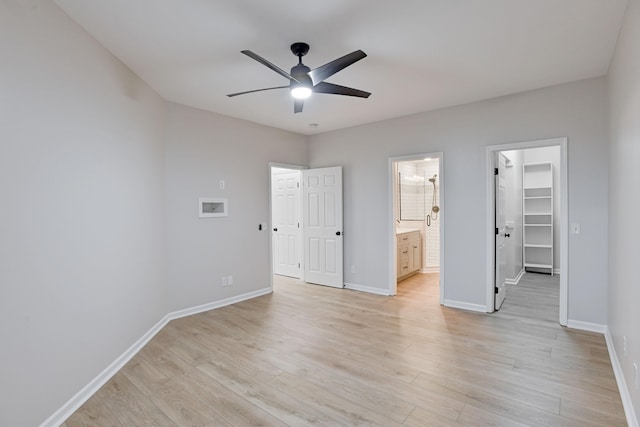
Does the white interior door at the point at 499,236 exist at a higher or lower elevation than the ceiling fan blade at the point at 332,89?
lower

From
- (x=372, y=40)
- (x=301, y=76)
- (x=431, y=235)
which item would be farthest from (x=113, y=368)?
(x=431, y=235)

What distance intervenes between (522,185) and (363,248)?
3955 millimetres

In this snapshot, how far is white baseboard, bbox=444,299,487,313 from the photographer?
423cm

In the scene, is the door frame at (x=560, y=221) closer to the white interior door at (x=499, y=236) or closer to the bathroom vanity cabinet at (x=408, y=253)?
the white interior door at (x=499, y=236)

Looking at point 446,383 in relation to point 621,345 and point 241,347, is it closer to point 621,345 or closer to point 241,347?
point 621,345

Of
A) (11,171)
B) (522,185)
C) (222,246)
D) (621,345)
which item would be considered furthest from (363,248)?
(11,171)

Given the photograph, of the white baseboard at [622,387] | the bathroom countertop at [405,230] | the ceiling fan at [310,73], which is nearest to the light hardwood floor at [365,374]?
the white baseboard at [622,387]

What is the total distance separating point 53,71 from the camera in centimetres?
214

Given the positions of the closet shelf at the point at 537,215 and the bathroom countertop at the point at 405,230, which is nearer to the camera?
the bathroom countertop at the point at 405,230

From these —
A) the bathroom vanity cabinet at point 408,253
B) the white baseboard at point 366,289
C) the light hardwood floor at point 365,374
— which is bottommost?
the light hardwood floor at point 365,374

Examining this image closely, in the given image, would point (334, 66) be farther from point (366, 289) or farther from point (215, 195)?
point (366, 289)

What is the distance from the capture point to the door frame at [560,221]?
3619 millimetres

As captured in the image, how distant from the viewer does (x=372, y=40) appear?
264cm

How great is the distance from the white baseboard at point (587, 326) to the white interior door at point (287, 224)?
13.5ft
